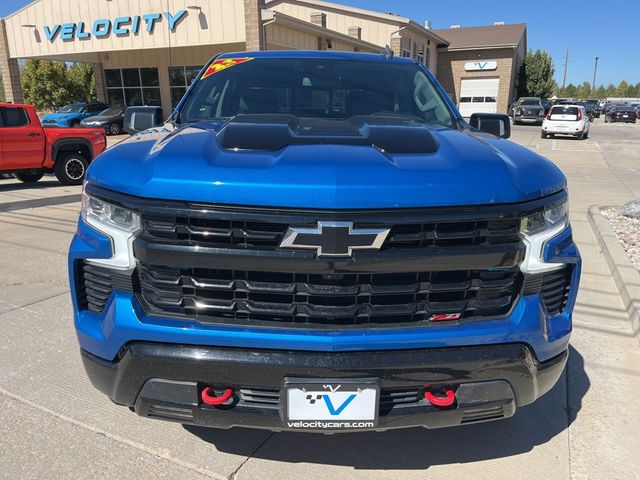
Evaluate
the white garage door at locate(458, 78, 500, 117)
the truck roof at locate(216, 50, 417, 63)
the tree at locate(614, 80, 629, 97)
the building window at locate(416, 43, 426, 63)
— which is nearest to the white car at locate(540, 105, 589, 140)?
the building window at locate(416, 43, 426, 63)

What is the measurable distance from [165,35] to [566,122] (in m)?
17.4

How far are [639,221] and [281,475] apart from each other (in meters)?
6.71

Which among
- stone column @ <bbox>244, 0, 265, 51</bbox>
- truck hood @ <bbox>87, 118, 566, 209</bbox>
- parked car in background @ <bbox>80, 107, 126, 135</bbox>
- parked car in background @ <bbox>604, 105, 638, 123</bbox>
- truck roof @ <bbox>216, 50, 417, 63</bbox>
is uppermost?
stone column @ <bbox>244, 0, 265, 51</bbox>

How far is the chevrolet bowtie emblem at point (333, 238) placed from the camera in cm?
179

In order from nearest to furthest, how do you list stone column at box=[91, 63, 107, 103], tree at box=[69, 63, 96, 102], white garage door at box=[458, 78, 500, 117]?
stone column at box=[91, 63, 107, 103] → tree at box=[69, 63, 96, 102] → white garage door at box=[458, 78, 500, 117]

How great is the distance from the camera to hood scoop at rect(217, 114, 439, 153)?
2.08 metres

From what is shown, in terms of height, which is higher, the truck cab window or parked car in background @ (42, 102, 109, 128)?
the truck cab window

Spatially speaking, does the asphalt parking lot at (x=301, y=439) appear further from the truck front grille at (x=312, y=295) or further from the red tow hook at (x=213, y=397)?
the truck front grille at (x=312, y=295)

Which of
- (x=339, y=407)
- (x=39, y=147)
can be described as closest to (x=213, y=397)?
(x=339, y=407)

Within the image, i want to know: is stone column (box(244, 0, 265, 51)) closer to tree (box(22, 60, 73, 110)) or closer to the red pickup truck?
the red pickup truck

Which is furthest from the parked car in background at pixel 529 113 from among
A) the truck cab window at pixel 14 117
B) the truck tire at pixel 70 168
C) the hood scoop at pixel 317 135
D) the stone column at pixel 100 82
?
the hood scoop at pixel 317 135

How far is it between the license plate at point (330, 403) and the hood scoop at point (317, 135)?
0.88m

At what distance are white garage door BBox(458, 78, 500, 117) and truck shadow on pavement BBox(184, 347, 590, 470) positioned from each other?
41404 millimetres

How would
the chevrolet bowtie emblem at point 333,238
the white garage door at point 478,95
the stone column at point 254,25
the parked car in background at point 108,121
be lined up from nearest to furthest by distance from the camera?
1. the chevrolet bowtie emblem at point 333,238
2. the stone column at point 254,25
3. the parked car in background at point 108,121
4. the white garage door at point 478,95
